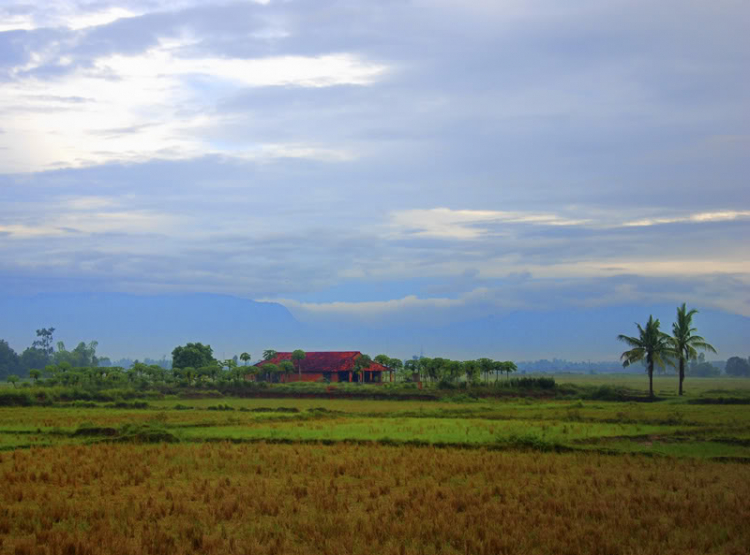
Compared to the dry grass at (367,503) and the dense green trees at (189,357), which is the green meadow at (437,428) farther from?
the dense green trees at (189,357)

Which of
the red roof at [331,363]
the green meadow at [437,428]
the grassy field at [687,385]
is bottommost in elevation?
the grassy field at [687,385]

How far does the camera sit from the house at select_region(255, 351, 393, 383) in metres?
83.9

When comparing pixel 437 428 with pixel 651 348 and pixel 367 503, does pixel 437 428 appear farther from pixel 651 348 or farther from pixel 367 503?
pixel 651 348

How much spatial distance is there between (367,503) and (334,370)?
2668 inches

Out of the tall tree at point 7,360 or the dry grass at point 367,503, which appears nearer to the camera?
the dry grass at point 367,503

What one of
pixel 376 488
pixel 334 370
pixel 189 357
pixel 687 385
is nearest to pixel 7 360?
pixel 189 357

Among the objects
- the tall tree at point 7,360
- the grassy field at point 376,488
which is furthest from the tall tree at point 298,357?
the tall tree at point 7,360

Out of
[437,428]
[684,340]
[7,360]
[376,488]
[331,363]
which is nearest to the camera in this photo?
[376,488]

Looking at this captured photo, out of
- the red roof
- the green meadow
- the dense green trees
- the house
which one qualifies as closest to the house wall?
the house

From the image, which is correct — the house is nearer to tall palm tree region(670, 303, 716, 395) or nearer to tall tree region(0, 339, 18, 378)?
tall palm tree region(670, 303, 716, 395)

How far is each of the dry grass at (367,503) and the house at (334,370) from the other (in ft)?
196

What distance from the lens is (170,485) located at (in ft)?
62.0

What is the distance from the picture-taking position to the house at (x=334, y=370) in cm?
8394

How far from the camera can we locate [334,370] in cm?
8388
